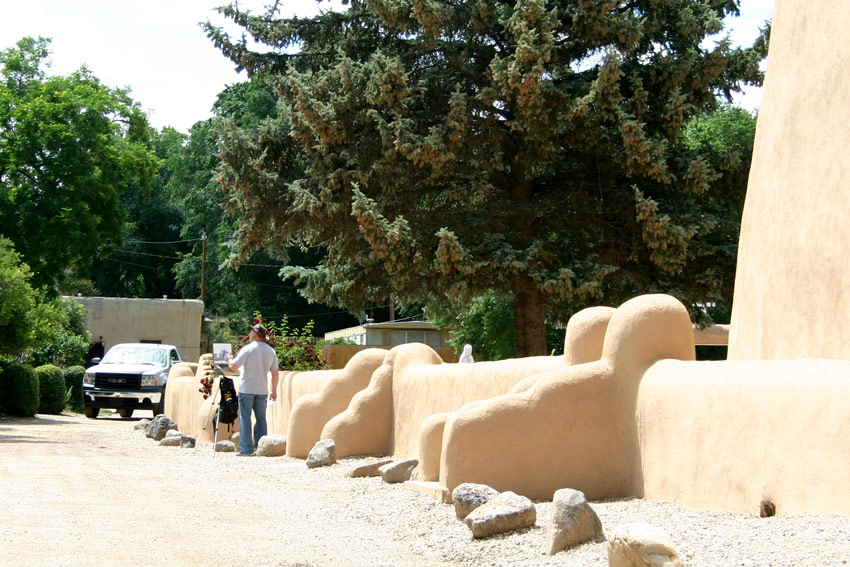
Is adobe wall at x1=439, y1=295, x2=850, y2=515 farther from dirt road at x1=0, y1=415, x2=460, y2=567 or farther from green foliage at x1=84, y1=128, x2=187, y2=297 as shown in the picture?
green foliage at x1=84, y1=128, x2=187, y2=297

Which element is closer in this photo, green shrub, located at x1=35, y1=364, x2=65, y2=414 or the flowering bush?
the flowering bush

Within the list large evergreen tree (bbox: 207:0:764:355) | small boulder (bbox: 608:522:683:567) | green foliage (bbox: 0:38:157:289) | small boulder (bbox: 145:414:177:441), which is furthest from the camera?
green foliage (bbox: 0:38:157:289)

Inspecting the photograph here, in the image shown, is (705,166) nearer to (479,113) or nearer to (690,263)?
(690,263)

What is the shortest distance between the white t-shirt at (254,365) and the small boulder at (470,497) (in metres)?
7.42

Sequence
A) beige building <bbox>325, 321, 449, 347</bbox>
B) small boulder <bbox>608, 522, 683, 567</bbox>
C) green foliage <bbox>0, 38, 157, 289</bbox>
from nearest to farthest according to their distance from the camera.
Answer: small boulder <bbox>608, 522, 683, 567</bbox>
green foliage <bbox>0, 38, 157, 289</bbox>
beige building <bbox>325, 321, 449, 347</bbox>

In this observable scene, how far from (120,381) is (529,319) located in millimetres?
11487

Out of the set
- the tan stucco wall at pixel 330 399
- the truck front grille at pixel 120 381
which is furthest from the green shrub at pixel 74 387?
the tan stucco wall at pixel 330 399

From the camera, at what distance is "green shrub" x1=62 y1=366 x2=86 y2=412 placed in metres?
31.5

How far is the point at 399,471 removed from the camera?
1073 centimetres

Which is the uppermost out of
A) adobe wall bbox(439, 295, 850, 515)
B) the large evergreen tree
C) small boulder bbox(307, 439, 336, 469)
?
the large evergreen tree

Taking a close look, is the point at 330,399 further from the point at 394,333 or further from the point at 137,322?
the point at 137,322

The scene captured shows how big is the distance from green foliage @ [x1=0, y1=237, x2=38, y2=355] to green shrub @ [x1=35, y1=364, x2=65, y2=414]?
6.93 m

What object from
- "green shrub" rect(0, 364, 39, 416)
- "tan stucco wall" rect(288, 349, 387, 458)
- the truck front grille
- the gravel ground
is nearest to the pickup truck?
the truck front grille

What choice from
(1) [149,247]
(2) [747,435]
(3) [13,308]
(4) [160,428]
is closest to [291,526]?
(2) [747,435]
